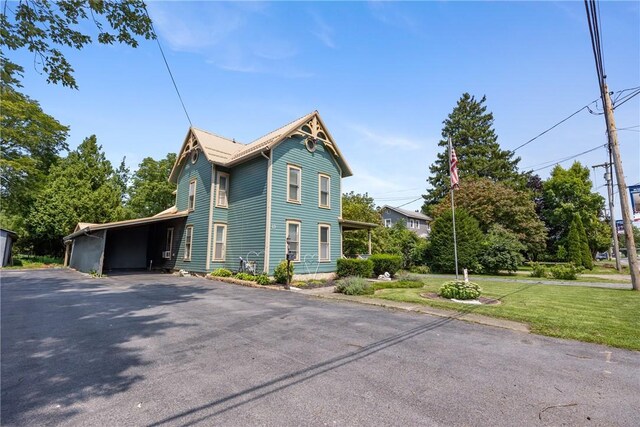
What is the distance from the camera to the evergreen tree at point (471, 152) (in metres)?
44.2

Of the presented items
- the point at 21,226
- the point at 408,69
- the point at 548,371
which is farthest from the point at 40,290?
the point at 21,226

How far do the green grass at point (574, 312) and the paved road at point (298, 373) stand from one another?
674mm

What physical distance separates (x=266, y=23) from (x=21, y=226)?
35480 millimetres

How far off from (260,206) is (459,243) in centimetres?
1464

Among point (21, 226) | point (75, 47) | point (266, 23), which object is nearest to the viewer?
point (75, 47)

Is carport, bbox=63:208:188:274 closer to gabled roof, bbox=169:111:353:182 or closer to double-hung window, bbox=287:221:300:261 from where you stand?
gabled roof, bbox=169:111:353:182

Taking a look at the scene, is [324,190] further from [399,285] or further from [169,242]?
[169,242]

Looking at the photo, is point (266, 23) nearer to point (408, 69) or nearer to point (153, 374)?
point (408, 69)

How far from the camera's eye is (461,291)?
9797 millimetres

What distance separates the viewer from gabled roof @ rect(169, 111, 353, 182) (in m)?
16.4

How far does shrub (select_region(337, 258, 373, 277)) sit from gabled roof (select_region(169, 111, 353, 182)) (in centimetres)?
587

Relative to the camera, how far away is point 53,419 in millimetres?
2881

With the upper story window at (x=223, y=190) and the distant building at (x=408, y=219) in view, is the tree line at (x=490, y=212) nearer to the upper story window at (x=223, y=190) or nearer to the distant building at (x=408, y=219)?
the distant building at (x=408, y=219)

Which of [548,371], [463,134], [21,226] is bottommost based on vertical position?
[548,371]
